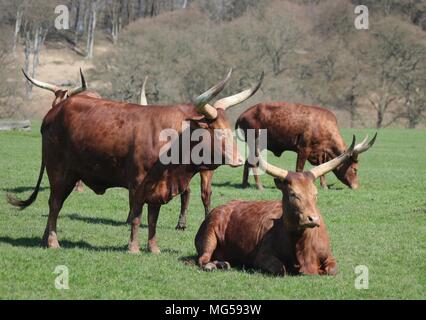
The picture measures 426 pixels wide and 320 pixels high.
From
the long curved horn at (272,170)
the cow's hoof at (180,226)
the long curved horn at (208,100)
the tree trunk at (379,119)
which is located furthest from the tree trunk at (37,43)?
the long curved horn at (272,170)

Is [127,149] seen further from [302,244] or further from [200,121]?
[302,244]

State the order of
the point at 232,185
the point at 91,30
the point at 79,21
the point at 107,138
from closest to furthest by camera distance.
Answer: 1. the point at 107,138
2. the point at 232,185
3. the point at 91,30
4. the point at 79,21

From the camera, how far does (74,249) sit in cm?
1101

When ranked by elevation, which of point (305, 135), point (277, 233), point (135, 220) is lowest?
point (135, 220)

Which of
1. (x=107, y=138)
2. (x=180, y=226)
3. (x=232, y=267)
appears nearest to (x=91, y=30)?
(x=180, y=226)

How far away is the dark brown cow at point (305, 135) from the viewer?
20047 mm

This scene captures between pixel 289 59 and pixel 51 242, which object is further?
pixel 289 59

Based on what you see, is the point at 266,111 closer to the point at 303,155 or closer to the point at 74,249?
the point at 303,155

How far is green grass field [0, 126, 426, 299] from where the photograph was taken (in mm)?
8625

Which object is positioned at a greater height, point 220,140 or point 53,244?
point 220,140

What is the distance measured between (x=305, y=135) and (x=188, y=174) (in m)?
9.76

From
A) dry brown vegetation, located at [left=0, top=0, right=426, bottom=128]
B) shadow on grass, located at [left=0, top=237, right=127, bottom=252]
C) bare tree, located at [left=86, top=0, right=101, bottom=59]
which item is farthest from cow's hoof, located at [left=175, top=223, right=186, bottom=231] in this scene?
bare tree, located at [left=86, top=0, right=101, bottom=59]

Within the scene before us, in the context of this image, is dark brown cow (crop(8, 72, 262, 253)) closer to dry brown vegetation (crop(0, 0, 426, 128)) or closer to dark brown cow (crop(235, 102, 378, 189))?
dark brown cow (crop(235, 102, 378, 189))

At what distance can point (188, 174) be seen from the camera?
10.8 m
